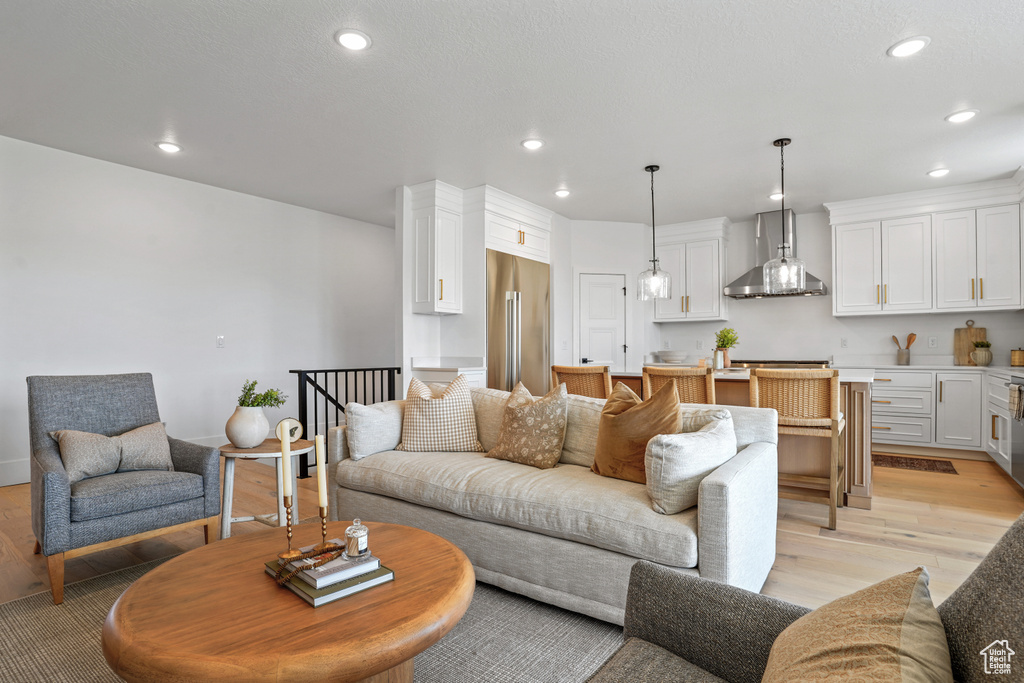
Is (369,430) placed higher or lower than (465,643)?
higher

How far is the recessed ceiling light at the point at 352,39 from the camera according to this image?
2648 mm

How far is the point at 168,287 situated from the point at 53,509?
3184mm

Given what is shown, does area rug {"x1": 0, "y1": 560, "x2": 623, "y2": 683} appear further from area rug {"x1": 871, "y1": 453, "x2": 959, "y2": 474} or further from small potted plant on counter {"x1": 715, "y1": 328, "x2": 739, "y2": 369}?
area rug {"x1": 871, "y1": 453, "x2": 959, "y2": 474}

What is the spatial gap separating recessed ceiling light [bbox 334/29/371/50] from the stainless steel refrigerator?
8.72 ft

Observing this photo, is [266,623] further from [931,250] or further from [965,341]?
[965,341]

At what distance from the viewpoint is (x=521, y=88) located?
320cm

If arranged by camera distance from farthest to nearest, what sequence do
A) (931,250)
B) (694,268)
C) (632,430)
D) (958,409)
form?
(694,268) → (931,250) → (958,409) → (632,430)

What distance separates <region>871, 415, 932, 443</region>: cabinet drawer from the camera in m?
5.16

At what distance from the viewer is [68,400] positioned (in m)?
2.75

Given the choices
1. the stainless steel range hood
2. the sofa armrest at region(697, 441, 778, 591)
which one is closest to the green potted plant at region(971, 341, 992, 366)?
the stainless steel range hood

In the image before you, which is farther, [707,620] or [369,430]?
[369,430]

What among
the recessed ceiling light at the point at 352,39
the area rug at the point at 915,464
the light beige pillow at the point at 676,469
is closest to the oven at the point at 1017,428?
the area rug at the point at 915,464

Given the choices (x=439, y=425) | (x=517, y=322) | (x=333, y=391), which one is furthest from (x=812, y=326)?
(x=333, y=391)

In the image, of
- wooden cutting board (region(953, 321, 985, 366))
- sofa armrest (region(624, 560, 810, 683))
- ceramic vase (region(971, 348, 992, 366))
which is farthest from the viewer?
wooden cutting board (region(953, 321, 985, 366))
